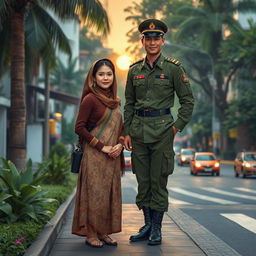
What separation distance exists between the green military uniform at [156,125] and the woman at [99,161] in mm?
238

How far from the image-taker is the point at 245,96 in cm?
4553

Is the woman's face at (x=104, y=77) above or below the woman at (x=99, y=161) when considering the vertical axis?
above

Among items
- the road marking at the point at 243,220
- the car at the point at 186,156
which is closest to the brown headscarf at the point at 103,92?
the road marking at the point at 243,220

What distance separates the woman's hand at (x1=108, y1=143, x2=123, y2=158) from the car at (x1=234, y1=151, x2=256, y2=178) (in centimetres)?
2121

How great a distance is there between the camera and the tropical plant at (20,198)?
720cm

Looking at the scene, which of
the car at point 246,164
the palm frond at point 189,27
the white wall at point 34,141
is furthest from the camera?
the palm frond at point 189,27

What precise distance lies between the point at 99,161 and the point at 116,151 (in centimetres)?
22

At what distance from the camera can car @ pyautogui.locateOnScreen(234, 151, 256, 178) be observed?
27.1 metres

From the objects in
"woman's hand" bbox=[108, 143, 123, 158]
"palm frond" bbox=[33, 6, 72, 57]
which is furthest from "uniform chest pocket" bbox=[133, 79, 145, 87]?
"palm frond" bbox=[33, 6, 72, 57]

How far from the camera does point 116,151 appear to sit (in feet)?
21.6

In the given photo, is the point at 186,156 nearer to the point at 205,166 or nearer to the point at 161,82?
the point at 205,166

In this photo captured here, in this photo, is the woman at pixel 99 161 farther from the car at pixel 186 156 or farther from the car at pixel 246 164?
the car at pixel 186 156

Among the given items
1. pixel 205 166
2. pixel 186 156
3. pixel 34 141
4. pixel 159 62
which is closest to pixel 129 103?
pixel 159 62

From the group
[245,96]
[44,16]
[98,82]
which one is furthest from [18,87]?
[245,96]
